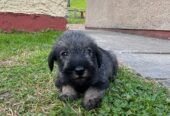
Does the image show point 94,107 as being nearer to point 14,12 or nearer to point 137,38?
point 14,12

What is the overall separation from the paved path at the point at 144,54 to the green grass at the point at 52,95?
512 millimetres

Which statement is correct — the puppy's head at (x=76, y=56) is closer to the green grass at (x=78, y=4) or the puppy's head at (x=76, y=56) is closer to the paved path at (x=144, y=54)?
the paved path at (x=144, y=54)

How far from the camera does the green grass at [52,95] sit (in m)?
4.99

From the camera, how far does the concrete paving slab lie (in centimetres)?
724

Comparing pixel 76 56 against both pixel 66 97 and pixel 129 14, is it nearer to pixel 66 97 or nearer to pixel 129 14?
pixel 66 97

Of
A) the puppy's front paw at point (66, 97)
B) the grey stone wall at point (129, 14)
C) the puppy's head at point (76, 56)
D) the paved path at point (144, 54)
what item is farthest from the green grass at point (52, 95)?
the grey stone wall at point (129, 14)

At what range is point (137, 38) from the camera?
12.6 metres

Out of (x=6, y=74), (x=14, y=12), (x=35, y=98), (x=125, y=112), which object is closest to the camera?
(x=125, y=112)

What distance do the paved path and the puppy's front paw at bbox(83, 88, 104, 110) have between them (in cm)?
165

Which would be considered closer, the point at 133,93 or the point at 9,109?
the point at 9,109

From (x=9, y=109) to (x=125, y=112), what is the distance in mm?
1273

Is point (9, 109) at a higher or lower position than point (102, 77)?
lower

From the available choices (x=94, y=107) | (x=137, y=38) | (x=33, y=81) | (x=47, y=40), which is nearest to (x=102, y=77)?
(x=94, y=107)

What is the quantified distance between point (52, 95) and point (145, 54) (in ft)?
13.7
